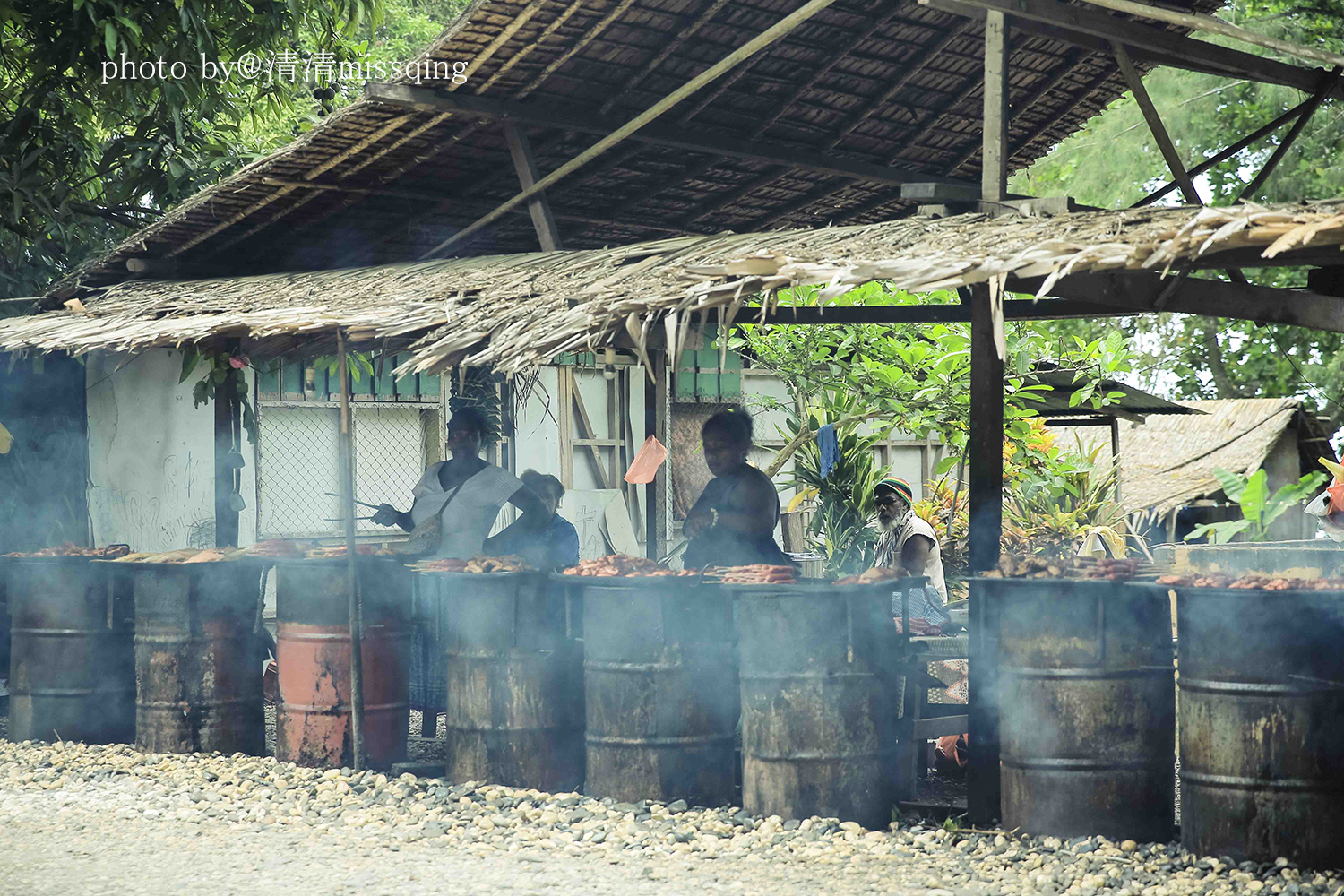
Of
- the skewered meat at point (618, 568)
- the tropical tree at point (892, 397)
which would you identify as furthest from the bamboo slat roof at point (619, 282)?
the tropical tree at point (892, 397)

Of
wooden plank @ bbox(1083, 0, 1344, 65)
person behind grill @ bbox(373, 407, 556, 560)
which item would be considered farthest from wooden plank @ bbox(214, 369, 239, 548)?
wooden plank @ bbox(1083, 0, 1344, 65)

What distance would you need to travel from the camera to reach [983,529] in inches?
237

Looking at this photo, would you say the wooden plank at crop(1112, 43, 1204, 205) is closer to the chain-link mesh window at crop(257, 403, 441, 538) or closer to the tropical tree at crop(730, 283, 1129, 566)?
the tropical tree at crop(730, 283, 1129, 566)

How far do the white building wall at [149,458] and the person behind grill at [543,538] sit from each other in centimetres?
337

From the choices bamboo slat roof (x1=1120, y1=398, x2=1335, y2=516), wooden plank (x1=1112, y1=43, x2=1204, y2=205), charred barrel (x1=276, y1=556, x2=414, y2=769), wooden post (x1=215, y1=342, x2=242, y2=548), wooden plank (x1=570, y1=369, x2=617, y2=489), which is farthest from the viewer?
bamboo slat roof (x1=1120, y1=398, x2=1335, y2=516)

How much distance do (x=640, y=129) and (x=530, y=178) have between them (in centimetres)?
70

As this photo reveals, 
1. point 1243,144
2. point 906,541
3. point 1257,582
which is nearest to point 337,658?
point 906,541

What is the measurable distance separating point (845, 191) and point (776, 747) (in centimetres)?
491

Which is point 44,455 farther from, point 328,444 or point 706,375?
point 706,375

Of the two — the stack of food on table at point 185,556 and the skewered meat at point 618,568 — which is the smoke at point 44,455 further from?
the skewered meat at point 618,568

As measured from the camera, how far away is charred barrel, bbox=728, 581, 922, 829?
19.1ft

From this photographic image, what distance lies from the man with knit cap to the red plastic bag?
4.96ft

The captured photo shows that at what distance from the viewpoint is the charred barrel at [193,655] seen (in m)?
7.60

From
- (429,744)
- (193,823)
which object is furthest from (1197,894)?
(429,744)
